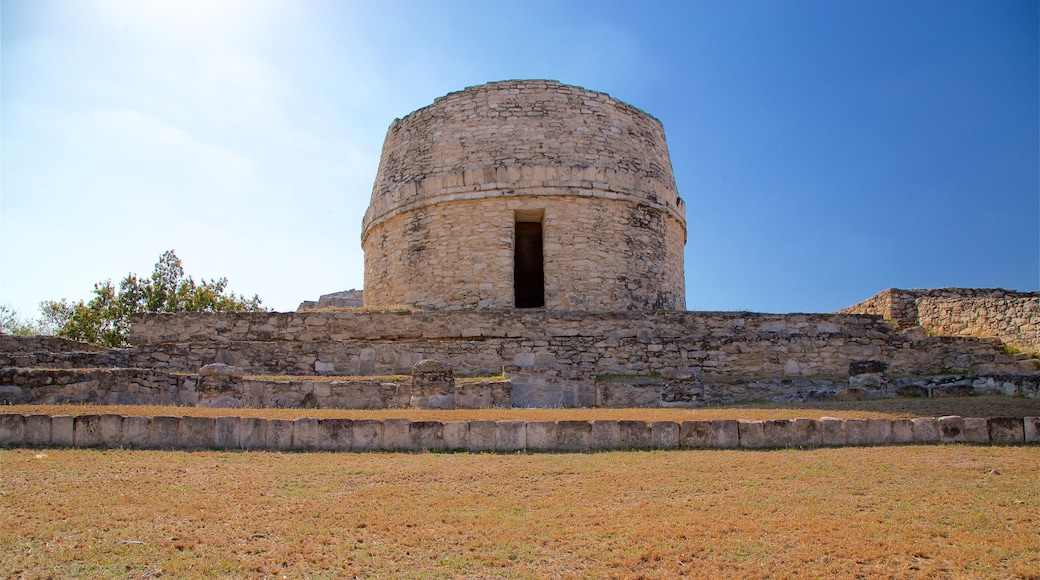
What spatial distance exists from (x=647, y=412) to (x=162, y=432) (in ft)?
19.5

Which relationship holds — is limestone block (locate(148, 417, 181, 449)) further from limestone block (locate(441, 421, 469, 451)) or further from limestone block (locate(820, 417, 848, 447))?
limestone block (locate(820, 417, 848, 447))

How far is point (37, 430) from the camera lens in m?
7.57

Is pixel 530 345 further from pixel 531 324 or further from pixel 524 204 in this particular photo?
pixel 524 204

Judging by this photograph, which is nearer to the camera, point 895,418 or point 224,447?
point 224,447

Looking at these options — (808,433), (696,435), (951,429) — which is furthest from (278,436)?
(951,429)

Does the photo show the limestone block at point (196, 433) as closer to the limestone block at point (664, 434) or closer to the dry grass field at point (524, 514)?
the dry grass field at point (524, 514)

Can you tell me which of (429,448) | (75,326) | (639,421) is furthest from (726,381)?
(75,326)

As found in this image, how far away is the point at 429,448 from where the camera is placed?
7.79 metres

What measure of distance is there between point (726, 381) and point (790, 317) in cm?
321

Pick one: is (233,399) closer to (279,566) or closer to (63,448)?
(63,448)

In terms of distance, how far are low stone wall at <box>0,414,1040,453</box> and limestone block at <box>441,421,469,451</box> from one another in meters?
0.01

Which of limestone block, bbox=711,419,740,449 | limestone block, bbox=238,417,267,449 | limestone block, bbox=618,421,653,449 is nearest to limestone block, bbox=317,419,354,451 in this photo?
limestone block, bbox=238,417,267,449

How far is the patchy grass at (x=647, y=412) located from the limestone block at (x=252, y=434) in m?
0.63

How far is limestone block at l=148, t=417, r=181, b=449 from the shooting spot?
7621 mm
